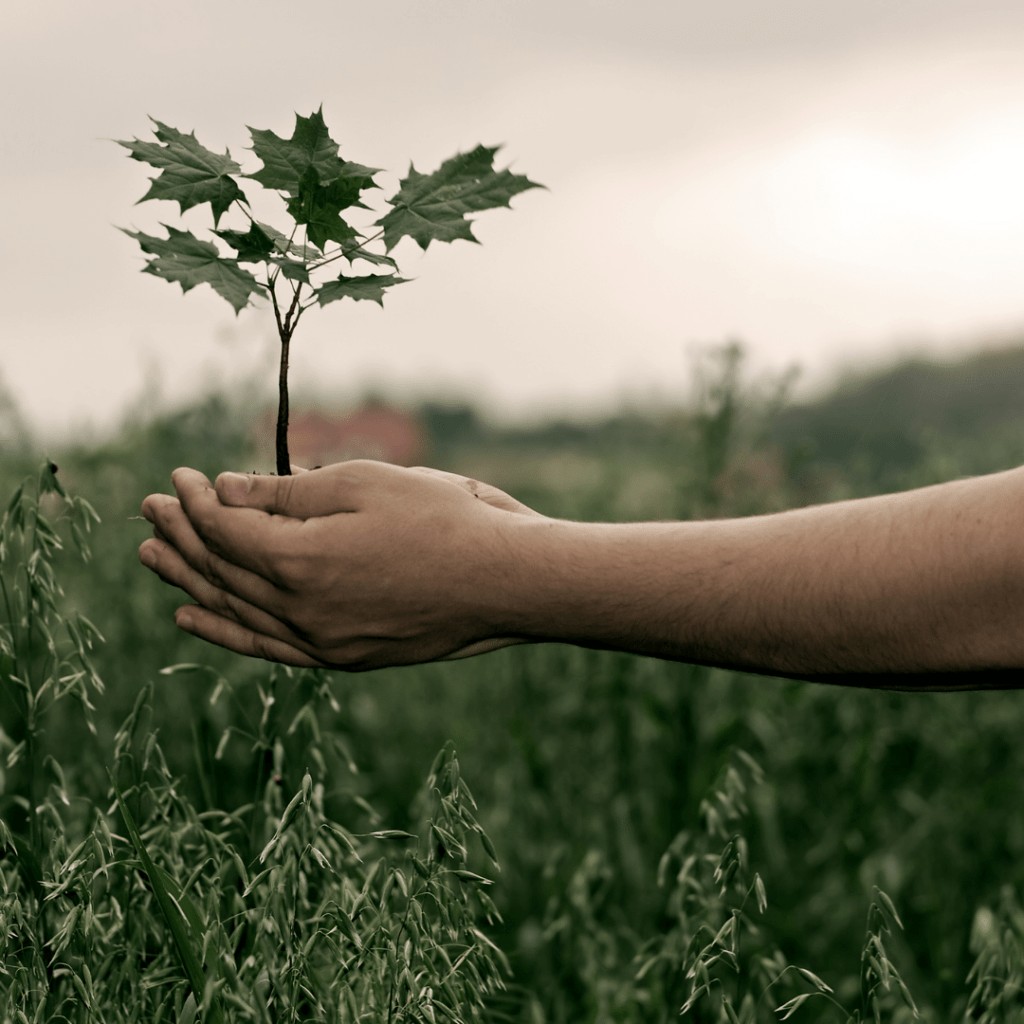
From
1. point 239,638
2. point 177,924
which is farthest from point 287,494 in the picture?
point 177,924

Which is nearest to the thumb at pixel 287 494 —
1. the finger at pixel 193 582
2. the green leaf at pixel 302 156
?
the finger at pixel 193 582

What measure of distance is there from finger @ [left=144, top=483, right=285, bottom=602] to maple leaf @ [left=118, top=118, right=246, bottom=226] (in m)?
0.42

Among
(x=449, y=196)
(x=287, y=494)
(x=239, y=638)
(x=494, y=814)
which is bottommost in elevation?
(x=494, y=814)

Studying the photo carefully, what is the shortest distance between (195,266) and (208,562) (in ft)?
1.45

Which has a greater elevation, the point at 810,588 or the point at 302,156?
the point at 302,156

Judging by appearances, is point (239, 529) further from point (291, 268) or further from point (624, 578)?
point (624, 578)

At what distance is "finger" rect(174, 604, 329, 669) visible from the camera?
1.53 m

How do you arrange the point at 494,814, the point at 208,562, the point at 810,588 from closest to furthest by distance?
1. the point at 810,588
2. the point at 208,562
3. the point at 494,814

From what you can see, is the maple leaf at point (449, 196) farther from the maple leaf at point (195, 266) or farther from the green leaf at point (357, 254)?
the maple leaf at point (195, 266)

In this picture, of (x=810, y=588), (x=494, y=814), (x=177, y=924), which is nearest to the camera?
(x=177, y=924)

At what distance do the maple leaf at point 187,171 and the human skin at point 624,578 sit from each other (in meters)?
0.40

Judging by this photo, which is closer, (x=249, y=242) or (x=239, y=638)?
(x=249, y=242)

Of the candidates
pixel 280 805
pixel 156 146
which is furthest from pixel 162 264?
pixel 280 805

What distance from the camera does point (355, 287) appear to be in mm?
1451
